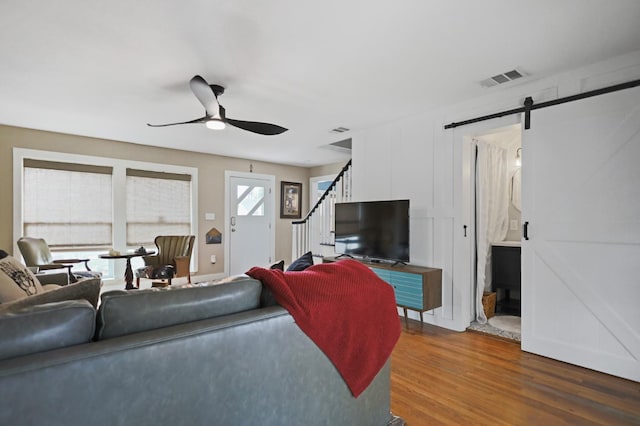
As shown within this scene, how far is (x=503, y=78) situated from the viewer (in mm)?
2986

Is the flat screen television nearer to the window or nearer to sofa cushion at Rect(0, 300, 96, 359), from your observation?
the window

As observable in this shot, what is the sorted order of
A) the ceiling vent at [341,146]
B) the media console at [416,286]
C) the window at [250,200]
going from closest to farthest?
the media console at [416,286]
the ceiling vent at [341,146]
the window at [250,200]

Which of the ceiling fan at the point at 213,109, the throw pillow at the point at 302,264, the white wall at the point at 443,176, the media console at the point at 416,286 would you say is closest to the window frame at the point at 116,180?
the ceiling fan at the point at 213,109

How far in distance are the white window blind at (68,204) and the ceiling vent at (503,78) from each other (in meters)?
5.16

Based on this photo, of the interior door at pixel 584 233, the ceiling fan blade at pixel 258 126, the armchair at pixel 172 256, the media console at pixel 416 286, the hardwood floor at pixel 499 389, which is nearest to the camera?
the hardwood floor at pixel 499 389

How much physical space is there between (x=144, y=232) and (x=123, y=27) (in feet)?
13.2

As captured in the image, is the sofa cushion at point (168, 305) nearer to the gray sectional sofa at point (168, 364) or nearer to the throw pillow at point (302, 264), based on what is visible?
the gray sectional sofa at point (168, 364)

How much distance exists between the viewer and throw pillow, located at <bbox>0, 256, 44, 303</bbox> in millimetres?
1719

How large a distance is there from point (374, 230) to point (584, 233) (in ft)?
6.41

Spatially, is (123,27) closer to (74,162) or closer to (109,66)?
(109,66)

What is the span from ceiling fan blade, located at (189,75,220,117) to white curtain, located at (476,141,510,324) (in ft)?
9.09

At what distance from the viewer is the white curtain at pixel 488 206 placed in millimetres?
3803

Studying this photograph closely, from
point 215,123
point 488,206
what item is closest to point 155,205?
point 215,123

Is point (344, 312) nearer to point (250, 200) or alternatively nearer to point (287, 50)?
point (287, 50)
